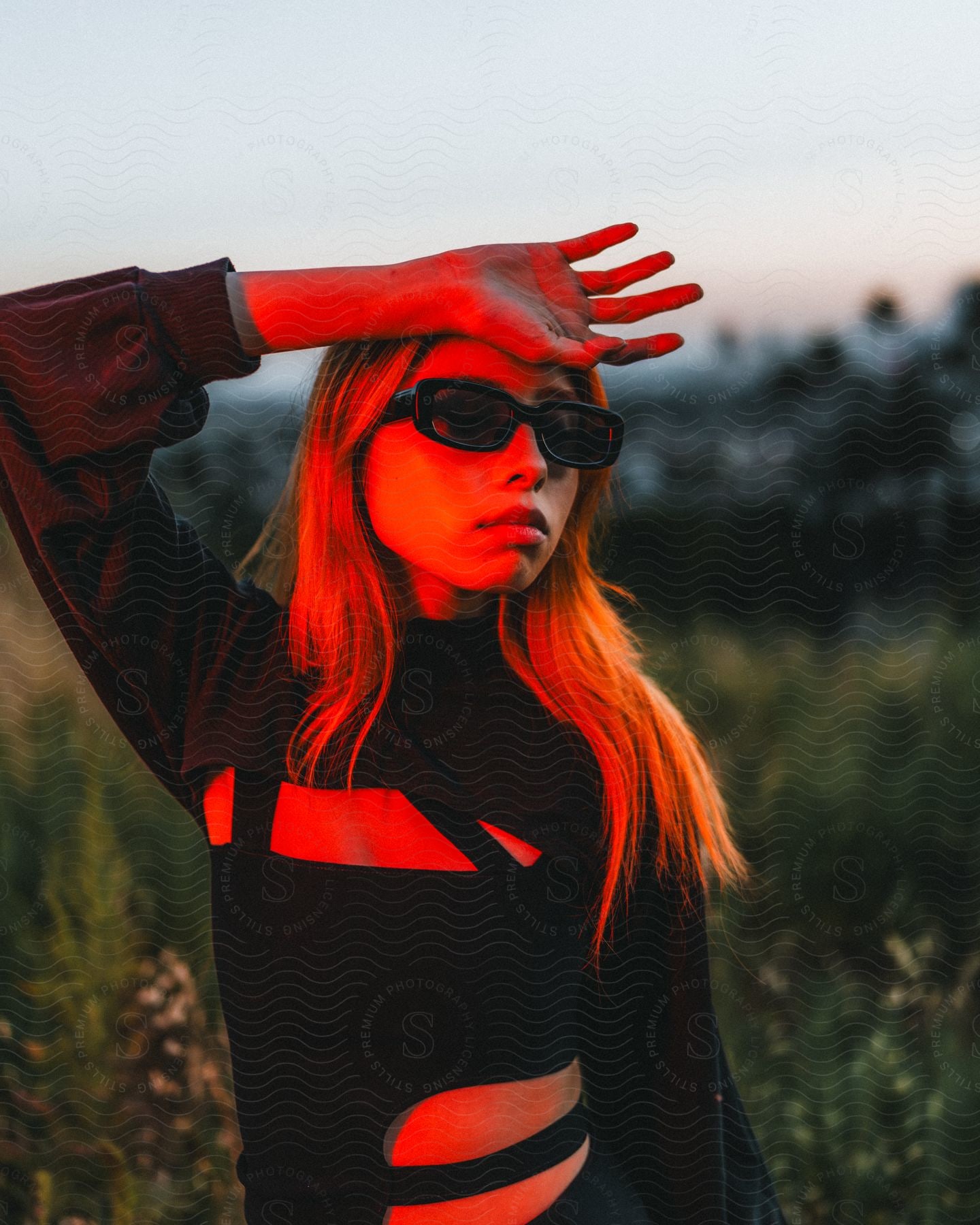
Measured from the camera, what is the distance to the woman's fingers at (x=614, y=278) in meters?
0.91

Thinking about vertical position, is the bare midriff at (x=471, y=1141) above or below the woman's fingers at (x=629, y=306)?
below

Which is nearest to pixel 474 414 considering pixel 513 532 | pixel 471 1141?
pixel 513 532

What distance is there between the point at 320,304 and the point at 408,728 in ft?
1.22

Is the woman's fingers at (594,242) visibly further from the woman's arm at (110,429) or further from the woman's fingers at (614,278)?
the woman's arm at (110,429)

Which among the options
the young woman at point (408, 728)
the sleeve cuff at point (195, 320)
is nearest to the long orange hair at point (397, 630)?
the young woman at point (408, 728)

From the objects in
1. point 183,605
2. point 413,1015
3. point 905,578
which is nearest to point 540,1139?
point 413,1015

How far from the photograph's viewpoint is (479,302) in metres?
0.88

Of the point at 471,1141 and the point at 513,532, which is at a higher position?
the point at 513,532

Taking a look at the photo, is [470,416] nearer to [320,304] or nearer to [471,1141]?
[320,304]

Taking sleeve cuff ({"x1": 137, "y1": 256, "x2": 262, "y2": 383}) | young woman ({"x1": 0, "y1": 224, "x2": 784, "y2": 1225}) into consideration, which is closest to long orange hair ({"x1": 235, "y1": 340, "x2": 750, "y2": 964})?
young woman ({"x1": 0, "y1": 224, "x2": 784, "y2": 1225})

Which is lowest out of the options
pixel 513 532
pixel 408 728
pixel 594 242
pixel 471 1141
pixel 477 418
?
pixel 471 1141

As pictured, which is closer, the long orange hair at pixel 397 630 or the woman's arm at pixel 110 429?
the woman's arm at pixel 110 429

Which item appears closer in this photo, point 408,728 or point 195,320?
point 195,320

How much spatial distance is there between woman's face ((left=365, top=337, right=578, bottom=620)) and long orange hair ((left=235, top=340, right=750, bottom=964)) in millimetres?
20
